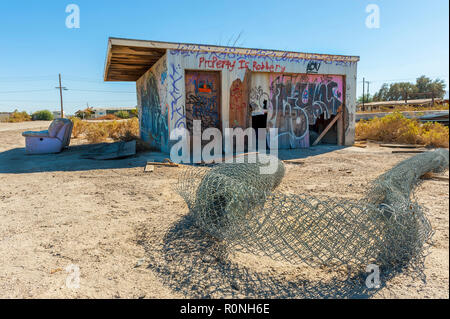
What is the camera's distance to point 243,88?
30.7ft

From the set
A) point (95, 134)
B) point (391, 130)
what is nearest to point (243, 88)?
point (391, 130)

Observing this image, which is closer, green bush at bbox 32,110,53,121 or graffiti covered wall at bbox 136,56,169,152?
graffiti covered wall at bbox 136,56,169,152

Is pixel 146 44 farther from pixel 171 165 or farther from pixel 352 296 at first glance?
pixel 352 296

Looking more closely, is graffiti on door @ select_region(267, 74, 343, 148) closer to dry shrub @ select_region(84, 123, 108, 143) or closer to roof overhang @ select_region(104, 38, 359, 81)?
roof overhang @ select_region(104, 38, 359, 81)

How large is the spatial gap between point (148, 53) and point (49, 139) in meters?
4.86

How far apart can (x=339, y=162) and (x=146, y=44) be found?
6146mm

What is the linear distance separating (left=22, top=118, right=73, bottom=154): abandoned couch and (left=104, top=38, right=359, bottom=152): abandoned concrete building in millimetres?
2957

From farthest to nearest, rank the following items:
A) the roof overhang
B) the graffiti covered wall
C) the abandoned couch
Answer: the abandoned couch
the graffiti covered wall
the roof overhang

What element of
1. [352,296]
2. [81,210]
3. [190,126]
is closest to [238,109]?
[190,126]

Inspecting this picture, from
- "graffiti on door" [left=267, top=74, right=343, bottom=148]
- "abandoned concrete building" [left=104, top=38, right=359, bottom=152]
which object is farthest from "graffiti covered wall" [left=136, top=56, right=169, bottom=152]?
"graffiti on door" [left=267, top=74, right=343, bottom=148]

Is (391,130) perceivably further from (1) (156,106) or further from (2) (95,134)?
(2) (95,134)

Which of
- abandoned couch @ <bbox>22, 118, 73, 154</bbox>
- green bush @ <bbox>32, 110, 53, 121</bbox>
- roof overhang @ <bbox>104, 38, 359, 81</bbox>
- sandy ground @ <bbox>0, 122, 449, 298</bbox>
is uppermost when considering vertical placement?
green bush @ <bbox>32, 110, 53, 121</bbox>

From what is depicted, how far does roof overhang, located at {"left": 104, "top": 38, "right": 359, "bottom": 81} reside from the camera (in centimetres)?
806
